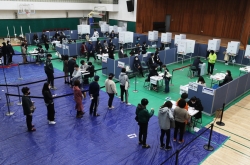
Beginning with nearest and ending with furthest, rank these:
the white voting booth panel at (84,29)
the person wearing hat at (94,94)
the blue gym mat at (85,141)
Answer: the blue gym mat at (85,141) → the person wearing hat at (94,94) → the white voting booth panel at (84,29)

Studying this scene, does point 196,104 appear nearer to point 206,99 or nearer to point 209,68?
point 206,99

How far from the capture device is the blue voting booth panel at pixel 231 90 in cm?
960

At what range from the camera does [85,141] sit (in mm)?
7113

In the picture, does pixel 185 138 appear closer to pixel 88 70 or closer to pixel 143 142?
pixel 143 142

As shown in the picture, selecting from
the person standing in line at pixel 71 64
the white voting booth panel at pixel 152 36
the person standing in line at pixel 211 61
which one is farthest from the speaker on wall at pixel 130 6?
the person standing in line at pixel 71 64

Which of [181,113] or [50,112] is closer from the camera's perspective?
[181,113]

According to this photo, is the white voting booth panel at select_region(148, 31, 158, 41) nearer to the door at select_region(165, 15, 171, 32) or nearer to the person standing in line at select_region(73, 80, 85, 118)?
the door at select_region(165, 15, 171, 32)

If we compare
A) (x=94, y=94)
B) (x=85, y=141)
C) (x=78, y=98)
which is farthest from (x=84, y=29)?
(x=85, y=141)

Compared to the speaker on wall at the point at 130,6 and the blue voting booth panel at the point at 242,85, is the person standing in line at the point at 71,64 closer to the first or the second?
the blue voting booth panel at the point at 242,85

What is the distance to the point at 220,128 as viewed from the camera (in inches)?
320

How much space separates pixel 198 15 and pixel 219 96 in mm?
21058

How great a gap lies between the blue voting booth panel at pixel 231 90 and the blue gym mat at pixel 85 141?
2.65m

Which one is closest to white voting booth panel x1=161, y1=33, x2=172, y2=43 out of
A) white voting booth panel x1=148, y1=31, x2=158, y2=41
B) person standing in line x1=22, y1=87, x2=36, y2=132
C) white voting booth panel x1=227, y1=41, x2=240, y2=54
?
white voting booth panel x1=148, y1=31, x2=158, y2=41

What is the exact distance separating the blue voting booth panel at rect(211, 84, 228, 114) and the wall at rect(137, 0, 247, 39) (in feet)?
59.0
